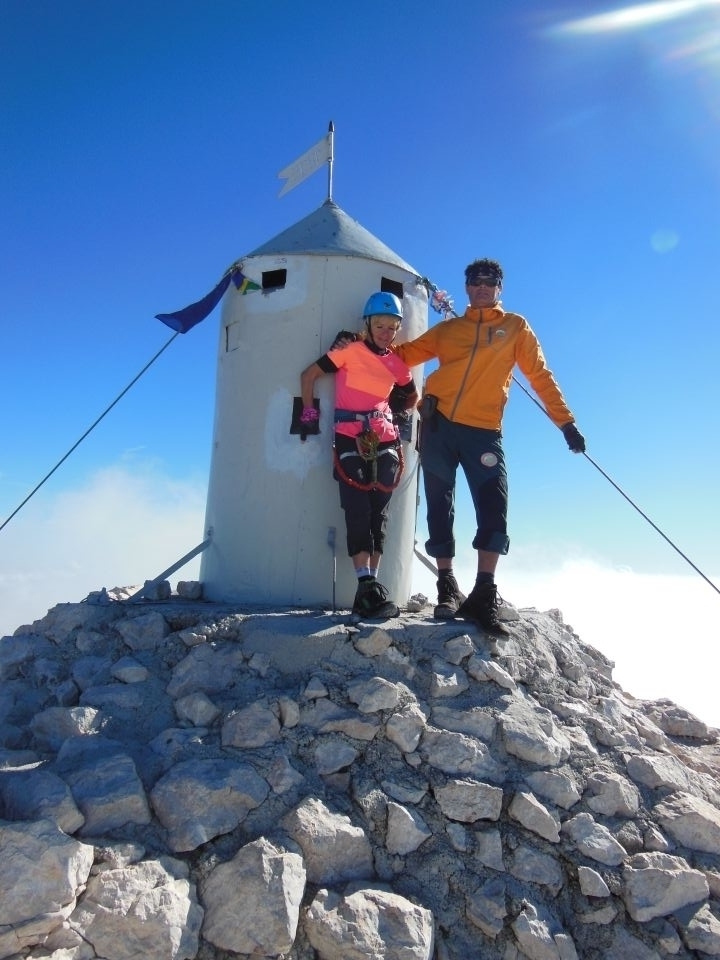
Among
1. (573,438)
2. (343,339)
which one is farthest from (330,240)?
(573,438)

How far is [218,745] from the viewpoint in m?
4.07

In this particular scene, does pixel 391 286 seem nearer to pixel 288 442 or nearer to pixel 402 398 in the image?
pixel 402 398

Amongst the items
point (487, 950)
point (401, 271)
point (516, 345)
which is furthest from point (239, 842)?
point (401, 271)

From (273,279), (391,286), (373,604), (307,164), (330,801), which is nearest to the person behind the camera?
(330,801)

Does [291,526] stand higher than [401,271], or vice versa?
[401,271]

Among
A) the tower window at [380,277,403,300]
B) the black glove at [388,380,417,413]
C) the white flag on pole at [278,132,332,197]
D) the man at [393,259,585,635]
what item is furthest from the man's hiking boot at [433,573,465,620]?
the white flag on pole at [278,132,332,197]

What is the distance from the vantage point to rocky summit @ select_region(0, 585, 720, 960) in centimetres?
320

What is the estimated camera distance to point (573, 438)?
5.77 meters

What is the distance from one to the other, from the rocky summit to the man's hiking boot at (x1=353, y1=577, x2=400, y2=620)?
0.13 metres

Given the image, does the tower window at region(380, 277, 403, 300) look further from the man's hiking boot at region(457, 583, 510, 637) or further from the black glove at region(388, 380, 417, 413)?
the man's hiking boot at region(457, 583, 510, 637)

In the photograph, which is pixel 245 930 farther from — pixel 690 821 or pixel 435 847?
pixel 690 821

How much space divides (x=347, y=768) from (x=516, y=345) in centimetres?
336

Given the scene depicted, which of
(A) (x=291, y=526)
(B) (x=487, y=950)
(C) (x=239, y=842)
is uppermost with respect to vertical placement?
(A) (x=291, y=526)

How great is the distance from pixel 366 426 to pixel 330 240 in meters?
1.74
